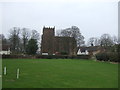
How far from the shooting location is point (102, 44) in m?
79.5

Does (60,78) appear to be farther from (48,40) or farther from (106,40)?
(48,40)

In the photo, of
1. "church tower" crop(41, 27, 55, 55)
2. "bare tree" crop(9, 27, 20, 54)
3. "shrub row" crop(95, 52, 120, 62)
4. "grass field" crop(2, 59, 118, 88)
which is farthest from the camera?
"church tower" crop(41, 27, 55, 55)

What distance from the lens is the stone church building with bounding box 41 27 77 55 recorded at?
75.5 m

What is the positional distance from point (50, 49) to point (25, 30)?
41.3ft

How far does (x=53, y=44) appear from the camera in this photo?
8412 centimetres

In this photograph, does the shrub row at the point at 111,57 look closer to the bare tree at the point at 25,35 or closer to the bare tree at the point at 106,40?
the bare tree at the point at 106,40

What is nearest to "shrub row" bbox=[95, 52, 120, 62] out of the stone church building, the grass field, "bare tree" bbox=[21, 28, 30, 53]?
the grass field

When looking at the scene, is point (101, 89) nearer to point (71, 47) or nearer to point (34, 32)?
point (71, 47)

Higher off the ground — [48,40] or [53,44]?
[48,40]

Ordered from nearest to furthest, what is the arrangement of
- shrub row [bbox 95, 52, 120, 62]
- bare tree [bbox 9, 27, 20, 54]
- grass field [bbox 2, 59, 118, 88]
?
1. grass field [bbox 2, 59, 118, 88]
2. shrub row [bbox 95, 52, 120, 62]
3. bare tree [bbox 9, 27, 20, 54]

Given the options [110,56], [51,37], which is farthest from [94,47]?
[110,56]

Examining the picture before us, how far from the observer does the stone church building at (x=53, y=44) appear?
2972 inches

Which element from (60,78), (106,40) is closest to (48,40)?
(106,40)

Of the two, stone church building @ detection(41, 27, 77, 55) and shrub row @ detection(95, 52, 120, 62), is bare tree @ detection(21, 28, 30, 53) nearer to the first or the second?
stone church building @ detection(41, 27, 77, 55)
